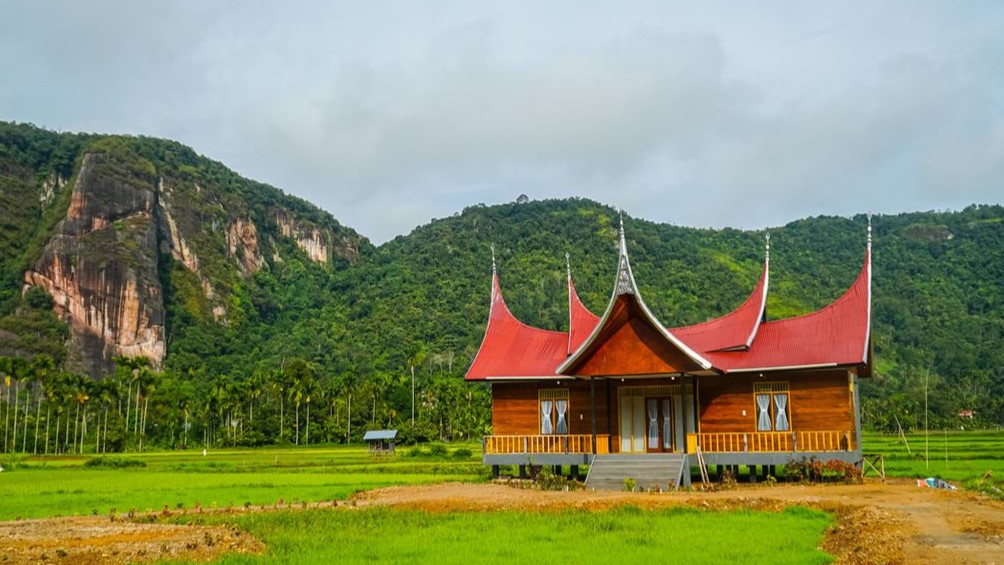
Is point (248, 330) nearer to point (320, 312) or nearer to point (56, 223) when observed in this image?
→ point (320, 312)

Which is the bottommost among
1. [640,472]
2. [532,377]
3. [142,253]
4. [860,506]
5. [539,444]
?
[860,506]

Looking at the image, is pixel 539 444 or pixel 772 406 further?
pixel 539 444

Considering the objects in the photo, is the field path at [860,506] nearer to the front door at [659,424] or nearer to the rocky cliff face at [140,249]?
the front door at [659,424]

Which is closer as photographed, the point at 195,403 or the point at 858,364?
the point at 858,364

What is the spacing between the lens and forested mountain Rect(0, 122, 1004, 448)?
2958 inches

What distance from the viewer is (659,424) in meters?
24.2

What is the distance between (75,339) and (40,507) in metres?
108

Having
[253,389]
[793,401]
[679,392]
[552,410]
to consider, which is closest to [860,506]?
[793,401]

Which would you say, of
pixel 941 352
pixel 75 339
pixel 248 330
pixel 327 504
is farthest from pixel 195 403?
pixel 941 352

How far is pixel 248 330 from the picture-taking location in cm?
13425

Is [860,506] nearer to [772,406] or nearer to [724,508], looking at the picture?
[724,508]

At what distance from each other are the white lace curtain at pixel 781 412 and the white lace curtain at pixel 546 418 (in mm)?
6333

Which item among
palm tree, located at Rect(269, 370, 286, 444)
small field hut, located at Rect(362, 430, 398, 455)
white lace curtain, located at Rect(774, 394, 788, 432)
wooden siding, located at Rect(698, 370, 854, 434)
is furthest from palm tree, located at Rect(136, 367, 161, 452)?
white lace curtain, located at Rect(774, 394, 788, 432)

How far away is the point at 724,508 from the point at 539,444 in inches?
356
